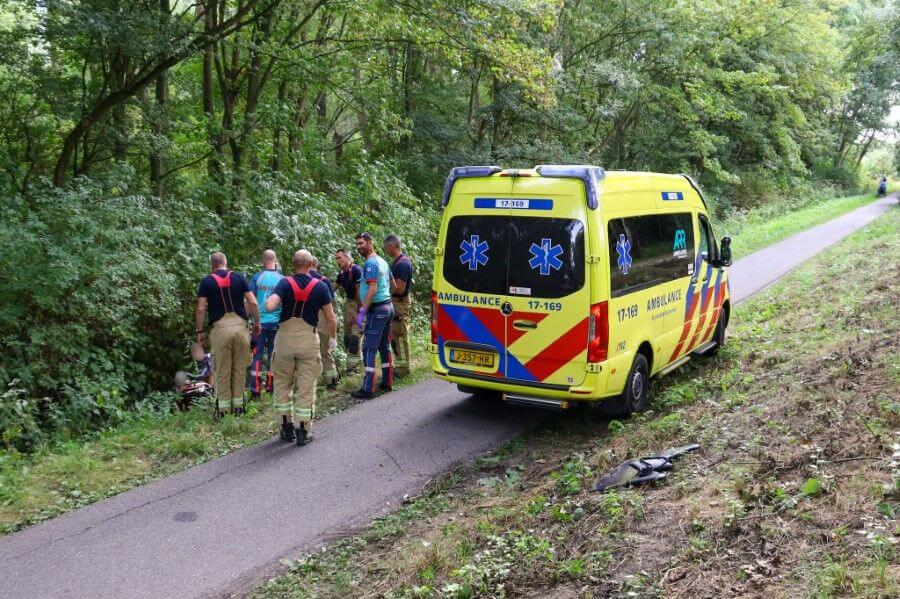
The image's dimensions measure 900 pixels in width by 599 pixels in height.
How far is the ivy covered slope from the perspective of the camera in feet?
29.1

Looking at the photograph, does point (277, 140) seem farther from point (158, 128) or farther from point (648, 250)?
point (648, 250)

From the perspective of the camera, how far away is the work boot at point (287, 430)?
7512 millimetres

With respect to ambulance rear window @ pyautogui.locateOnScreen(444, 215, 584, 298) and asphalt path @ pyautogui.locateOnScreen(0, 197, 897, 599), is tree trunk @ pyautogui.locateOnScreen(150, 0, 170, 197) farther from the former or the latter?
ambulance rear window @ pyautogui.locateOnScreen(444, 215, 584, 298)

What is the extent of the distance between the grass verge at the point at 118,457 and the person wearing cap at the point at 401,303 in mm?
1266

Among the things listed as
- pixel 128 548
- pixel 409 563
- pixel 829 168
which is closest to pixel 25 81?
pixel 128 548

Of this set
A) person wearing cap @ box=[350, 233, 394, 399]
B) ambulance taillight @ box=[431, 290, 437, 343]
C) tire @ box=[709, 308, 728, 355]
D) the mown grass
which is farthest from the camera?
the mown grass

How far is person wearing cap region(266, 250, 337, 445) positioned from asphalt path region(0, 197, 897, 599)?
385 millimetres

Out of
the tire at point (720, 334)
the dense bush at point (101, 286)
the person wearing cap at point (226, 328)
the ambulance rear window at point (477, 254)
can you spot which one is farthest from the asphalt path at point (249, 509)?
the tire at point (720, 334)

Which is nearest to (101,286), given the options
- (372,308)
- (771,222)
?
(372,308)

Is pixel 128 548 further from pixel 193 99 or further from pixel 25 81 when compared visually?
pixel 193 99

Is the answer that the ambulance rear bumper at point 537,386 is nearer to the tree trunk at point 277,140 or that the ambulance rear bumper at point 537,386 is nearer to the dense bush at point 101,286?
the dense bush at point 101,286

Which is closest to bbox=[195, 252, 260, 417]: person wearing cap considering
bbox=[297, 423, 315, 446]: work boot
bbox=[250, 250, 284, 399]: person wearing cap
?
bbox=[250, 250, 284, 399]: person wearing cap

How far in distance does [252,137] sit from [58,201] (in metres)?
7.22

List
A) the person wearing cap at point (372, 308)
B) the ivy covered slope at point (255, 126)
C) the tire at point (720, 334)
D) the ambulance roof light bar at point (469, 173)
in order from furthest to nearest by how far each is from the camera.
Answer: the tire at point (720, 334), the person wearing cap at point (372, 308), the ivy covered slope at point (255, 126), the ambulance roof light bar at point (469, 173)
